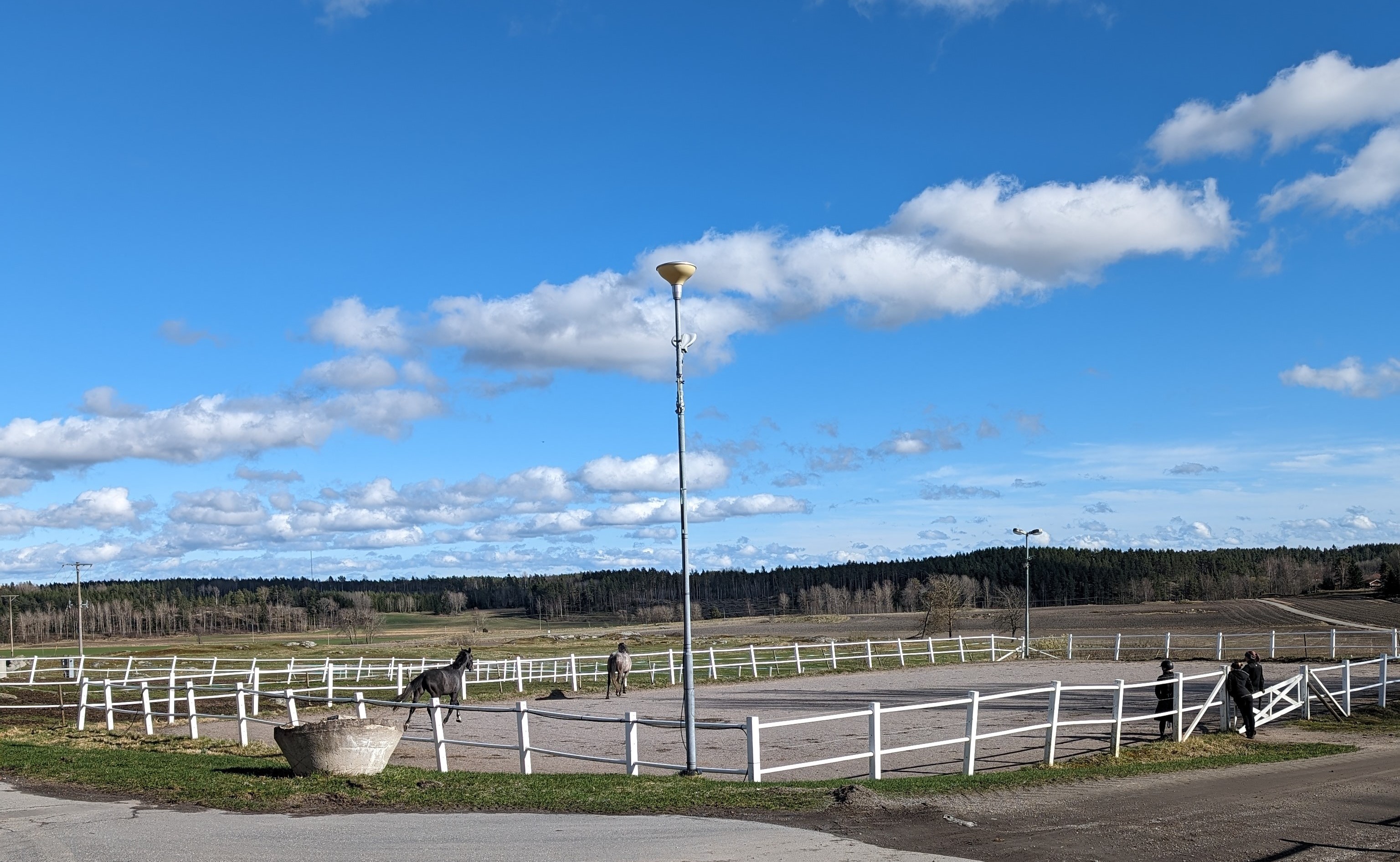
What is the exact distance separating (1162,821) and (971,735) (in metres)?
3.78

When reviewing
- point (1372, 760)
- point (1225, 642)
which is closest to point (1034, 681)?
point (1372, 760)

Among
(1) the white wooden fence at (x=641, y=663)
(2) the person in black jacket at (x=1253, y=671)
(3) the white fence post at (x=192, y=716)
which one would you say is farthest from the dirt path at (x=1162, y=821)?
(1) the white wooden fence at (x=641, y=663)

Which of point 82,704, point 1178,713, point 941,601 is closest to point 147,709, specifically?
point 82,704

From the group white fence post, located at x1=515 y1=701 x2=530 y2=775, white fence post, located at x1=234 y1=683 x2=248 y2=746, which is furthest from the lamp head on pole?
white fence post, located at x1=234 y1=683 x2=248 y2=746

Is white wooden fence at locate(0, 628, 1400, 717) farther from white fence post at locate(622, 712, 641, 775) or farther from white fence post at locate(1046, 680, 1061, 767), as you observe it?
white fence post at locate(1046, 680, 1061, 767)

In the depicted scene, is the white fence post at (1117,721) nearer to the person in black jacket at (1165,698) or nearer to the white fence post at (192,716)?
the person in black jacket at (1165,698)

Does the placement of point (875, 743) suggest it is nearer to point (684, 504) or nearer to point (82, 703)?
point (684, 504)

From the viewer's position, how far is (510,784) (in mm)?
14562

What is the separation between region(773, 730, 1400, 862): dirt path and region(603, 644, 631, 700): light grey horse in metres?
19.3

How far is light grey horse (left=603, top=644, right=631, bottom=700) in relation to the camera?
32.3 meters

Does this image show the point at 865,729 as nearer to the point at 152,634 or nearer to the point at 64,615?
the point at 152,634

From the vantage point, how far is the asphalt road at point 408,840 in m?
10.1

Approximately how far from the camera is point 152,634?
191375 mm

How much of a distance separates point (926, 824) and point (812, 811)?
1292mm
